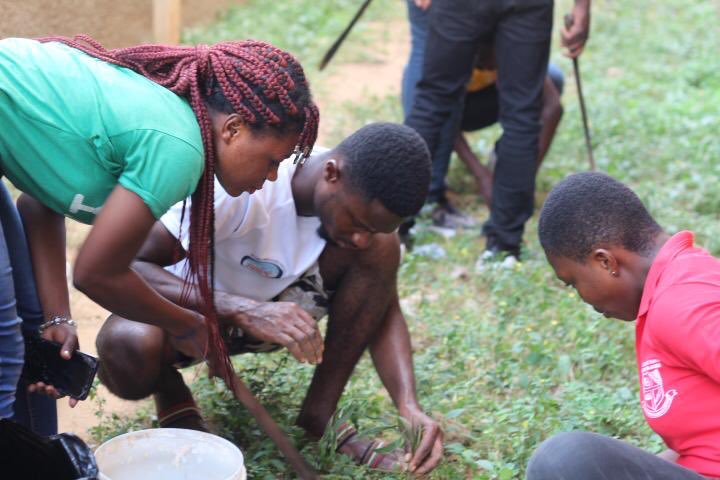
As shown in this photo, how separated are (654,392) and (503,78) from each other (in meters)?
2.38

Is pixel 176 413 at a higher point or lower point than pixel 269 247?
lower

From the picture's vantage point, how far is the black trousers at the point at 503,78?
4.17 m

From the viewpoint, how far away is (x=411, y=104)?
484cm

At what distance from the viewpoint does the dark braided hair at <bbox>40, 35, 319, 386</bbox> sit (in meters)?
2.18

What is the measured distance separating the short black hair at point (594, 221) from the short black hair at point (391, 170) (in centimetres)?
45

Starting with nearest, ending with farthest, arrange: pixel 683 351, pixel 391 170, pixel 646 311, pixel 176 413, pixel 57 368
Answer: pixel 683 351 < pixel 646 311 < pixel 57 368 < pixel 391 170 < pixel 176 413

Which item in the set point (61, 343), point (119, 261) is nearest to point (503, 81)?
point (61, 343)

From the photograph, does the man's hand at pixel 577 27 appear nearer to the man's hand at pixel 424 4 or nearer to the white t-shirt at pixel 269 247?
the man's hand at pixel 424 4

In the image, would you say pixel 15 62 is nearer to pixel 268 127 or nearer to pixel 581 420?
pixel 268 127

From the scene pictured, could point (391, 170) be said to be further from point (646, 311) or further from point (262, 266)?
point (646, 311)

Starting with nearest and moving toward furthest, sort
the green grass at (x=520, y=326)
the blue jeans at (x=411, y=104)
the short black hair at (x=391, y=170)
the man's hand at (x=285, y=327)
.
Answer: the man's hand at (x=285, y=327)
the short black hair at (x=391, y=170)
the green grass at (x=520, y=326)
the blue jeans at (x=411, y=104)

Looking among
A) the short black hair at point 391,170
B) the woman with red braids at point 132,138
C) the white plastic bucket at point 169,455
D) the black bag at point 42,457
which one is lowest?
the white plastic bucket at point 169,455

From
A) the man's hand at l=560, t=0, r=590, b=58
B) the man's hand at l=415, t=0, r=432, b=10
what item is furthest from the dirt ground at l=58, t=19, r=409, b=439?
the man's hand at l=560, t=0, r=590, b=58

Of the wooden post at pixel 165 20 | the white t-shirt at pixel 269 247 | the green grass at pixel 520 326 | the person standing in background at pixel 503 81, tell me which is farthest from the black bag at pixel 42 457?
the wooden post at pixel 165 20
